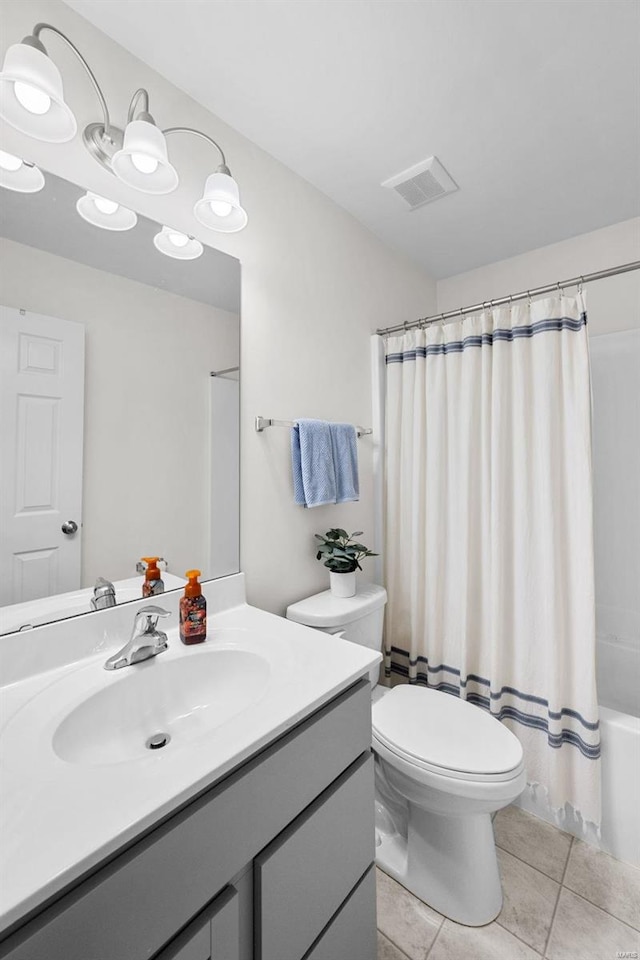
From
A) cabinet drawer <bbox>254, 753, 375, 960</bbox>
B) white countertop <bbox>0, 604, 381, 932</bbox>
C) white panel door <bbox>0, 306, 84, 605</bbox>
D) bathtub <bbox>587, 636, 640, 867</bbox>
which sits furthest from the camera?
bathtub <bbox>587, 636, 640, 867</bbox>

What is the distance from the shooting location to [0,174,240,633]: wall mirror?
934mm

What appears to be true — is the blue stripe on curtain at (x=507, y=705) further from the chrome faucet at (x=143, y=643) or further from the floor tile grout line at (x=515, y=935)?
the chrome faucet at (x=143, y=643)

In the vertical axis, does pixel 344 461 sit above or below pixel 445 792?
above

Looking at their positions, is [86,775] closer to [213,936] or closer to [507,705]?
[213,936]

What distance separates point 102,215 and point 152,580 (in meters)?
0.96

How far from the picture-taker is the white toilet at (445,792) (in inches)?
44.3

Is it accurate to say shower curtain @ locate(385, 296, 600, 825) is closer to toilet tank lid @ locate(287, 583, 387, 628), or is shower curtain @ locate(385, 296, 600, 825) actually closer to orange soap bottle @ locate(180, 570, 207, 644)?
toilet tank lid @ locate(287, 583, 387, 628)

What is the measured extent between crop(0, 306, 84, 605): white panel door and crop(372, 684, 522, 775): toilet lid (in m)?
1.02

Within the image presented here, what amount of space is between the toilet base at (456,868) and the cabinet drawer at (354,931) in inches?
14.4

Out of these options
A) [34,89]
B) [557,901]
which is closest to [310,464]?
[34,89]

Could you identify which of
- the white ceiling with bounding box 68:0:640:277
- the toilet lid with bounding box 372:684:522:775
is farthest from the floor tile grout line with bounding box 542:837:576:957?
the white ceiling with bounding box 68:0:640:277

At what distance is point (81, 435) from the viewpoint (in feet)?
3.34

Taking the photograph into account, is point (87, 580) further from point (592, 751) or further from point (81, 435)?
point (592, 751)

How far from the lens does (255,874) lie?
688 millimetres
